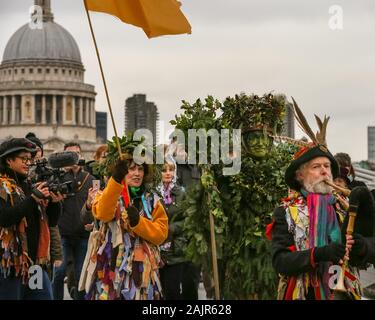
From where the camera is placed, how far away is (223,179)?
33.0ft

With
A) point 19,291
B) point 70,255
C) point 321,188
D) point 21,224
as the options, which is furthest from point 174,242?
point 321,188

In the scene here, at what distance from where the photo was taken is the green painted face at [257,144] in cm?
1005

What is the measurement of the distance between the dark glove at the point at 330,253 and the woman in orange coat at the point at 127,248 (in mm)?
2530

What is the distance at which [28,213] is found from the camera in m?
9.63

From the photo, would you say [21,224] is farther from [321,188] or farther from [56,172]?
[321,188]

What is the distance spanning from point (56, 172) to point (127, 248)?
40.5 inches

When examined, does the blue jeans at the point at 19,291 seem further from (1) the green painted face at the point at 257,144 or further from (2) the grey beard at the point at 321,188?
(2) the grey beard at the point at 321,188

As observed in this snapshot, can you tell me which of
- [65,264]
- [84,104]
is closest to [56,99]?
[84,104]

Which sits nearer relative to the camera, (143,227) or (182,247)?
(143,227)

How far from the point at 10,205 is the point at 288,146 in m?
2.24

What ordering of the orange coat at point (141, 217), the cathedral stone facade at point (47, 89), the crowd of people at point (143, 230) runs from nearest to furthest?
the crowd of people at point (143, 230) → the orange coat at point (141, 217) → the cathedral stone facade at point (47, 89)

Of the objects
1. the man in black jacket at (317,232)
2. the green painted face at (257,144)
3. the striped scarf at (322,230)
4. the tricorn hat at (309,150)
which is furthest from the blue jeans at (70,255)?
the striped scarf at (322,230)

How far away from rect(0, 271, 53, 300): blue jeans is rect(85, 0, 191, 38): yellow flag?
6.85 feet
